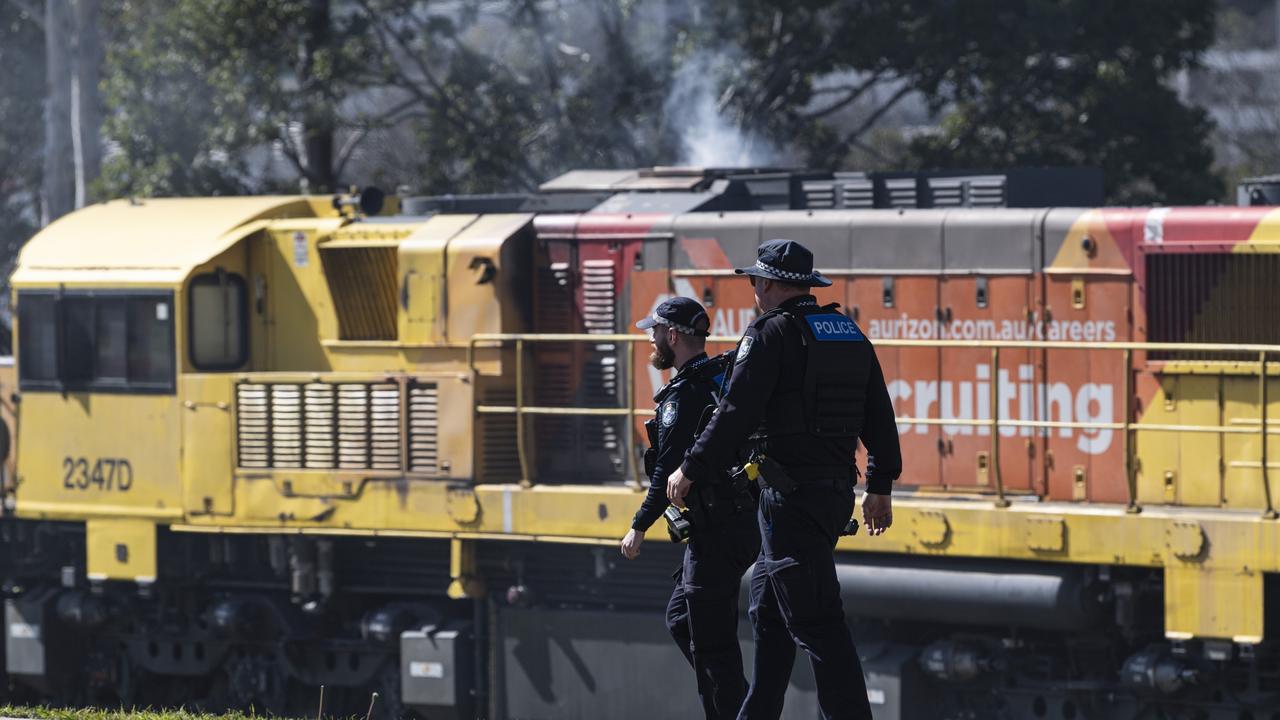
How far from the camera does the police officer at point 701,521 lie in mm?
7379

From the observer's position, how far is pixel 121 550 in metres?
12.8

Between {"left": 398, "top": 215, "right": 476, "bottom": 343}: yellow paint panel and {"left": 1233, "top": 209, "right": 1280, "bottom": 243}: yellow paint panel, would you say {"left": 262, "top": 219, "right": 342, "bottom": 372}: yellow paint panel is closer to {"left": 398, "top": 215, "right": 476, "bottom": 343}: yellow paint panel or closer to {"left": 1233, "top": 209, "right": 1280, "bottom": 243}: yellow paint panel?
{"left": 398, "top": 215, "right": 476, "bottom": 343}: yellow paint panel

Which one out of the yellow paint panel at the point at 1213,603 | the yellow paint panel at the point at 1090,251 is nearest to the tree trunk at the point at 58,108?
the yellow paint panel at the point at 1090,251

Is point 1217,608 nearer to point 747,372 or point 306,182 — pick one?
point 747,372

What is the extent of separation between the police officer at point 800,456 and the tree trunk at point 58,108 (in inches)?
627

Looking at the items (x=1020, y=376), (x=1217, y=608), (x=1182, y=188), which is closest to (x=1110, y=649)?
(x=1217, y=608)

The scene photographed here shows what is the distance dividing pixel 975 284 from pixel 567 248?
2839mm

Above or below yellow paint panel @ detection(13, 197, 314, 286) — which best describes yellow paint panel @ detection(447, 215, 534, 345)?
below

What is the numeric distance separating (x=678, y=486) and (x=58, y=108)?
54.5 feet

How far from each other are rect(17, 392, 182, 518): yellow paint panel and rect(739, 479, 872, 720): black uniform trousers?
259 inches

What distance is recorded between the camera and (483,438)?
11703mm

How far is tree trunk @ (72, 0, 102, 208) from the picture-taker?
20.7m

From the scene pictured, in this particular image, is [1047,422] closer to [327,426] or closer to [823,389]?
[823,389]

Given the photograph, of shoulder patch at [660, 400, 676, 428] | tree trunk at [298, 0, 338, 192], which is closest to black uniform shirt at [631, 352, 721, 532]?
shoulder patch at [660, 400, 676, 428]
